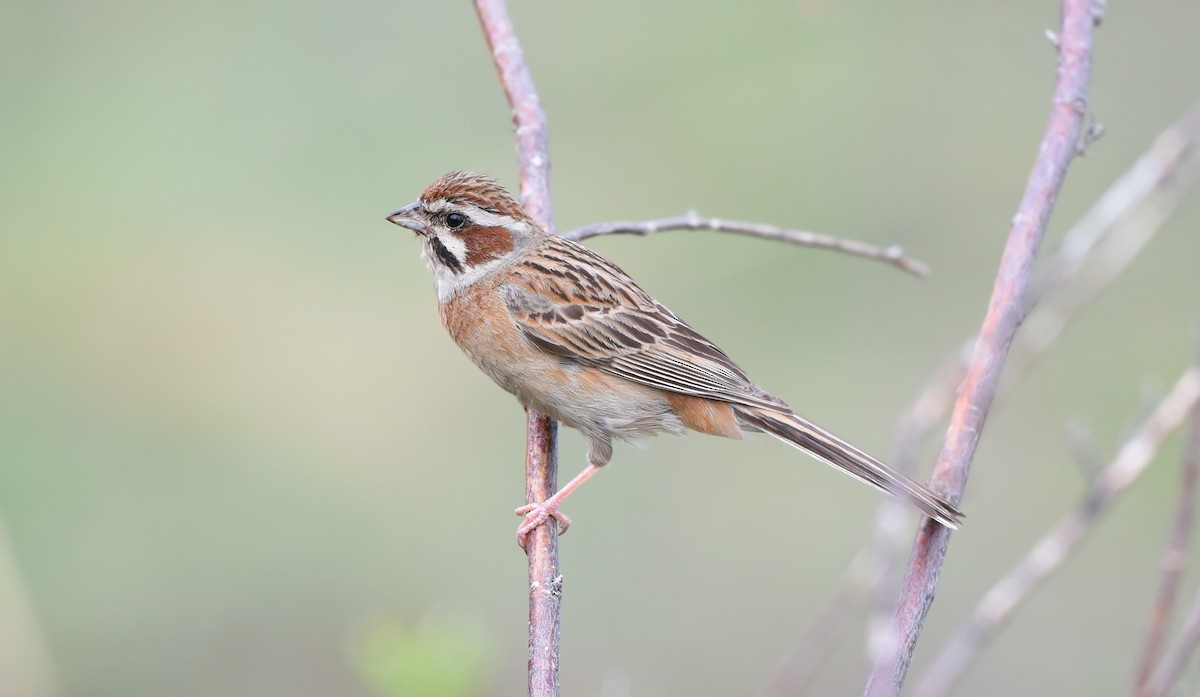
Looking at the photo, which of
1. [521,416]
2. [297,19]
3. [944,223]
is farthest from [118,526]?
[944,223]

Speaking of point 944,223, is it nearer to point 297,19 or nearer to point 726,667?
point 726,667

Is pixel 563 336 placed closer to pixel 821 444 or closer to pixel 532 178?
pixel 532 178

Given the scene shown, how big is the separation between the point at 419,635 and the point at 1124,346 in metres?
7.27

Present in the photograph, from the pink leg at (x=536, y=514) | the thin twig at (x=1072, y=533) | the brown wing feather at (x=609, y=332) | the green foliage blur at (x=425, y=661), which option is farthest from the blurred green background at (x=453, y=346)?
the thin twig at (x=1072, y=533)

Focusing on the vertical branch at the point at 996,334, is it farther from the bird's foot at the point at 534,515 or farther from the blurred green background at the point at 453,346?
the blurred green background at the point at 453,346

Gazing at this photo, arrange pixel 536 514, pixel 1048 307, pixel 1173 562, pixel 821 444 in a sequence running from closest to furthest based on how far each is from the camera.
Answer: pixel 1173 562 < pixel 1048 307 < pixel 536 514 < pixel 821 444

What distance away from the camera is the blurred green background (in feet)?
27.4

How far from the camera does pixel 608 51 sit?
10.8 meters

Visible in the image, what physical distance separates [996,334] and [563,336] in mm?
2578

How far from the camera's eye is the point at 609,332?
6.10m

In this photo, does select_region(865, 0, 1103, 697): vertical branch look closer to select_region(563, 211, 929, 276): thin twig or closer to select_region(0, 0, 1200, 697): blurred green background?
select_region(563, 211, 929, 276): thin twig

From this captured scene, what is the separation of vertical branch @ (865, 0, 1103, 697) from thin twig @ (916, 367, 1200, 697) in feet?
0.47

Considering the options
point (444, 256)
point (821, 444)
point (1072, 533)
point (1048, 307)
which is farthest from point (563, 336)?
point (1072, 533)

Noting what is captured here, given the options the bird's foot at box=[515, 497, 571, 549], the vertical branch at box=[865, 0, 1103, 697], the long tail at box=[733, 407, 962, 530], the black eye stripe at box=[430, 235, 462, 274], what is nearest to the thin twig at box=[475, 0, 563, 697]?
the bird's foot at box=[515, 497, 571, 549]
